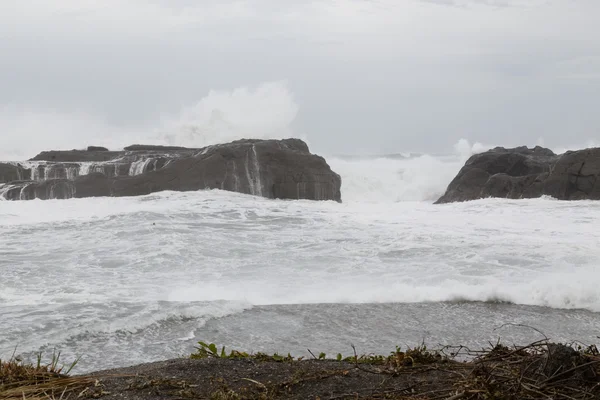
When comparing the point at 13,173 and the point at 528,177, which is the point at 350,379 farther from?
the point at 13,173

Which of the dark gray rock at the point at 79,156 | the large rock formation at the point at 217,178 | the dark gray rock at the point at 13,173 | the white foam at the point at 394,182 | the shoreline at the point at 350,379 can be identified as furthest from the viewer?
the white foam at the point at 394,182

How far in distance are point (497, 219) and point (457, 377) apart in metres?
14.7

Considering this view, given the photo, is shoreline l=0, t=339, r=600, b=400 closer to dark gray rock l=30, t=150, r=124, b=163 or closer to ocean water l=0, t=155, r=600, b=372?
ocean water l=0, t=155, r=600, b=372

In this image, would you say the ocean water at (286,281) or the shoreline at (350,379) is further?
the ocean water at (286,281)

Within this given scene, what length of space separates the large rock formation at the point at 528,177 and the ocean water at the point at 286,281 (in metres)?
5.43

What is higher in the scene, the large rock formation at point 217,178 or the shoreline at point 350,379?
the large rock formation at point 217,178

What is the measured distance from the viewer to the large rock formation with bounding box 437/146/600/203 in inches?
900

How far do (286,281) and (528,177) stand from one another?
17.8m

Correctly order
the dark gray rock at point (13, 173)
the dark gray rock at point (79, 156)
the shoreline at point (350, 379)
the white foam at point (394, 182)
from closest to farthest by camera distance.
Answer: the shoreline at point (350, 379) < the dark gray rock at point (13, 173) < the dark gray rock at point (79, 156) < the white foam at point (394, 182)

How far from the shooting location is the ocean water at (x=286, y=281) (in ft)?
21.6

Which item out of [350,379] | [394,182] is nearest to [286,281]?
[350,379]

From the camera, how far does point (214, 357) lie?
3.52 meters

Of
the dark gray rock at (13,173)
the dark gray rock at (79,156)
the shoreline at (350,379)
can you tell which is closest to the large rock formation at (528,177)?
the dark gray rock at (79,156)

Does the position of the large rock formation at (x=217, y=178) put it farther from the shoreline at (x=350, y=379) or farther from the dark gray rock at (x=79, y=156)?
the shoreline at (x=350, y=379)
